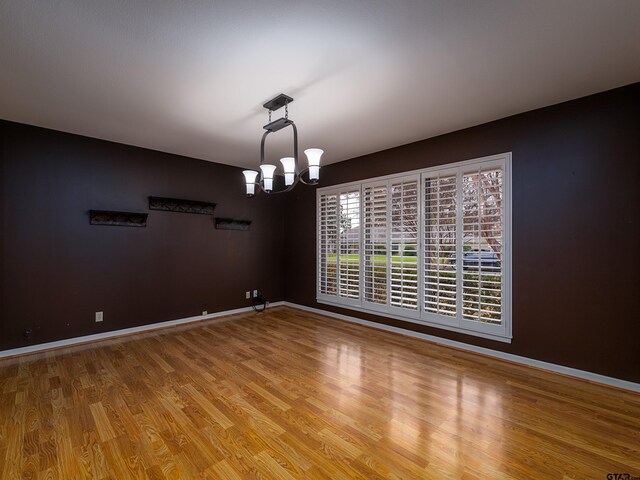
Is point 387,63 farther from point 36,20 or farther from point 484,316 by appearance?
point 484,316

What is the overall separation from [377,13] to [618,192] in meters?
2.49

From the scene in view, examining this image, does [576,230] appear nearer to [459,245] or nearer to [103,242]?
[459,245]

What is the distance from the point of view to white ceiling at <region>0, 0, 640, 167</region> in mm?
1656

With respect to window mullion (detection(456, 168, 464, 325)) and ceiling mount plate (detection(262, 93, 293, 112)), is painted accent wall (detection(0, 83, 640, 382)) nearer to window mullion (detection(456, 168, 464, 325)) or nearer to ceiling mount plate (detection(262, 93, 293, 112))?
window mullion (detection(456, 168, 464, 325))

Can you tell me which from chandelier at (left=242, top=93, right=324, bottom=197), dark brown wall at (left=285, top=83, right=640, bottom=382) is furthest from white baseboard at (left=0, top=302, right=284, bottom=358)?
→ dark brown wall at (left=285, top=83, right=640, bottom=382)

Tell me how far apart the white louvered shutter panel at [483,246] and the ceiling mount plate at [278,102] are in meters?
2.11

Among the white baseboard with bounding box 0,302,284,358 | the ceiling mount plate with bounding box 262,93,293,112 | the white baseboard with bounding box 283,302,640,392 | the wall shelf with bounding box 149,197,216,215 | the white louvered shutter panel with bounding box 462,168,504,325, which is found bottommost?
the white baseboard with bounding box 0,302,284,358

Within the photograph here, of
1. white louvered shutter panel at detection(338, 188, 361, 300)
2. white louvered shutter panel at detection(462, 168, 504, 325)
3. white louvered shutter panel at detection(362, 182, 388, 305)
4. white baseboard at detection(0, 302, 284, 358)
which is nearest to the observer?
white louvered shutter panel at detection(462, 168, 504, 325)

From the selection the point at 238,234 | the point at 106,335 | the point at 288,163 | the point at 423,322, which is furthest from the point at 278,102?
the point at 106,335

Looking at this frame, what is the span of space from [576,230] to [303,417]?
2.82 meters

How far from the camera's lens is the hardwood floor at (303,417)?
5.27ft

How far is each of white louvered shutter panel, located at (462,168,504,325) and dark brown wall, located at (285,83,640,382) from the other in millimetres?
155

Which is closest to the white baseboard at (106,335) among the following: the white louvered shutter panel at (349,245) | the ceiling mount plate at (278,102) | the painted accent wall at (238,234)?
the painted accent wall at (238,234)

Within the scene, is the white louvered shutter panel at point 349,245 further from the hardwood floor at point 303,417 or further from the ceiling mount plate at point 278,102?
the ceiling mount plate at point 278,102
